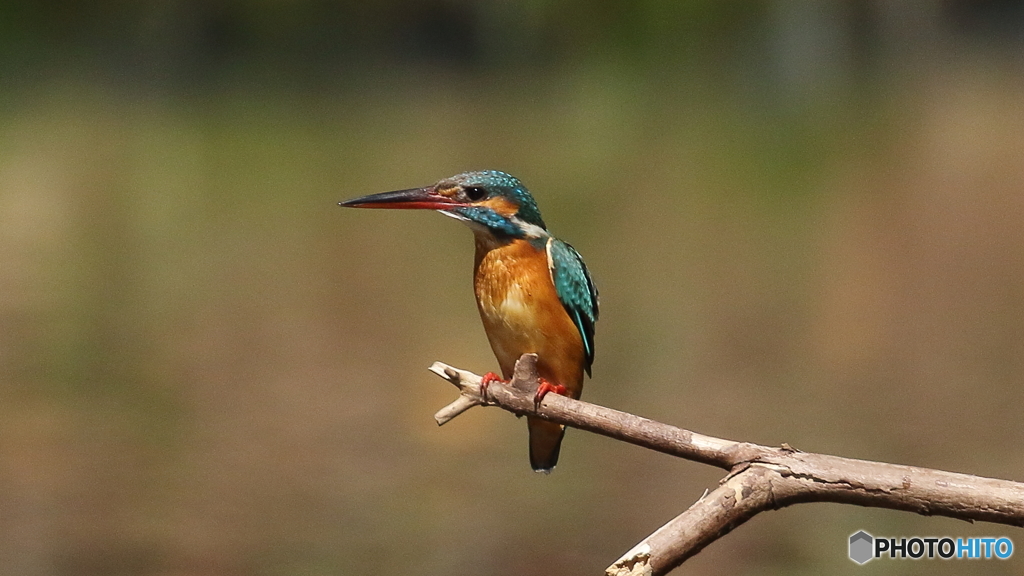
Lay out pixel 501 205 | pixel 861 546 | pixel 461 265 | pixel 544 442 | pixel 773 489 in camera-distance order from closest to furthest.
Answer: pixel 773 489
pixel 501 205
pixel 544 442
pixel 861 546
pixel 461 265

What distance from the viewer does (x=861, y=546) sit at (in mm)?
2732

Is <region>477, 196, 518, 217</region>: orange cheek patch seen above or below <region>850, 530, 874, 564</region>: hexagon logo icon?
above

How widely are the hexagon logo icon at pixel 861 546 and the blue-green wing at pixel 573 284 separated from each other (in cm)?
106

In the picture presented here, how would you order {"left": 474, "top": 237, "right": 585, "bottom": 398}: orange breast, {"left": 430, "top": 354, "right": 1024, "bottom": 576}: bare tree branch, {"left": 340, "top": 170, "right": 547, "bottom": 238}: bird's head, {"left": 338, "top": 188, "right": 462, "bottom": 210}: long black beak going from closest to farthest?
1. {"left": 430, "top": 354, "right": 1024, "bottom": 576}: bare tree branch
2. {"left": 338, "top": 188, "right": 462, "bottom": 210}: long black beak
3. {"left": 340, "top": 170, "right": 547, "bottom": 238}: bird's head
4. {"left": 474, "top": 237, "right": 585, "bottom": 398}: orange breast

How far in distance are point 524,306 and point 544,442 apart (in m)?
0.32

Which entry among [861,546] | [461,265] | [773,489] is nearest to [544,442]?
[773,489]

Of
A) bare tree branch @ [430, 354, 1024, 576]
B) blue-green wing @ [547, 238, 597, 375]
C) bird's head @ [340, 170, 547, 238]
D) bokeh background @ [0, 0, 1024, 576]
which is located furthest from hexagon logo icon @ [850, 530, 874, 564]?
bare tree branch @ [430, 354, 1024, 576]

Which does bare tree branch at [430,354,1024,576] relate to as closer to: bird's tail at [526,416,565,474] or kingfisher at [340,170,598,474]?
kingfisher at [340,170,598,474]

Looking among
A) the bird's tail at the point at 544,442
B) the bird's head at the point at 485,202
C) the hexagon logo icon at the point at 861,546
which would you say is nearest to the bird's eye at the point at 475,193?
the bird's head at the point at 485,202

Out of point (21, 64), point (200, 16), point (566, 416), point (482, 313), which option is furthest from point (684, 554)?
point (21, 64)

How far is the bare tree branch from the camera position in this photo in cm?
129

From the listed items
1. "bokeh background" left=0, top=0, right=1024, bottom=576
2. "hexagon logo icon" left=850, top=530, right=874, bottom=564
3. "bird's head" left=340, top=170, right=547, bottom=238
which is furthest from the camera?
"bokeh background" left=0, top=0, right=1024, bottom=576

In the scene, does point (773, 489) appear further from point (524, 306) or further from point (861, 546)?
point (861, 546)

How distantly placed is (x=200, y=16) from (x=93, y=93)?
2.19m
